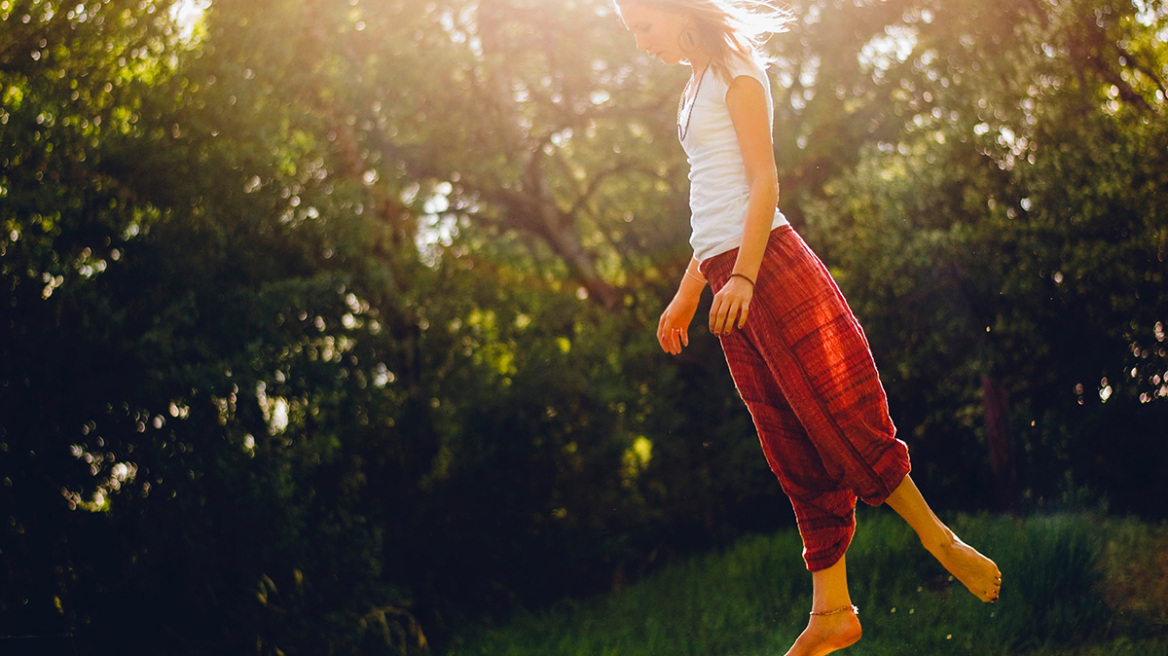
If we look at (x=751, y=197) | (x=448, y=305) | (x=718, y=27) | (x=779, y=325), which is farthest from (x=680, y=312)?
(x=448, y=305)

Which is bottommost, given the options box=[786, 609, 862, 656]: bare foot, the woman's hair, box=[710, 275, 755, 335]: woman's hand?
box=[786, 609, 862, 656]: bare foot

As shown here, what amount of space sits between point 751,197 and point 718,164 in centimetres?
19

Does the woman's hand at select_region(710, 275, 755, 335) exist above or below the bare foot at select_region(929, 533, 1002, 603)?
above

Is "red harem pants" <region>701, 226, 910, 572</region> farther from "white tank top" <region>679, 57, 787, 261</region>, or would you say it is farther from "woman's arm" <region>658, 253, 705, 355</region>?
"woman's arm" <region>658, 253, 705, 355</region>

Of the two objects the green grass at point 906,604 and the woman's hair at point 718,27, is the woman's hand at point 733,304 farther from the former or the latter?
the green grass at point 906,604

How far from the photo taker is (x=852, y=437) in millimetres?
2664

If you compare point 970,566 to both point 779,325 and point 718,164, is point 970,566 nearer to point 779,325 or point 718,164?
point 779,325

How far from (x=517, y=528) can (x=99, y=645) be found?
150 inches

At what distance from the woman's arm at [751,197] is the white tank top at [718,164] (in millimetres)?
41

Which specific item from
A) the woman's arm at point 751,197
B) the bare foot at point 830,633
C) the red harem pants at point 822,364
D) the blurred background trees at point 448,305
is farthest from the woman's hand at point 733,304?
the blurred background trees at point 448,305

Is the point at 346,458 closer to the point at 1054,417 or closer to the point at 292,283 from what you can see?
the point at 292,283

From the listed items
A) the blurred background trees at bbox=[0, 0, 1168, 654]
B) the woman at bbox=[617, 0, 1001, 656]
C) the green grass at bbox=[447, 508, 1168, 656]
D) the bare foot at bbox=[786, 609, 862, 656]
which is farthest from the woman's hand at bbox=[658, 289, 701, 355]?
the blurred background trees at bbox=[0, 0, 1168, 654]

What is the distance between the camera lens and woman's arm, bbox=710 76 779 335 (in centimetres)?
263

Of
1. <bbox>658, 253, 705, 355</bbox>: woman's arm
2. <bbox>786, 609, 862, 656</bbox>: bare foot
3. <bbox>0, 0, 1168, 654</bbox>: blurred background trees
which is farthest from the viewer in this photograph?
<bbox>0, 0, 1168, 654</bbox>: blurred background trees
